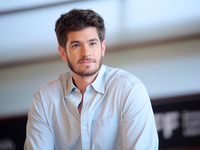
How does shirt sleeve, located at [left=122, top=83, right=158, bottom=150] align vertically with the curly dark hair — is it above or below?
below

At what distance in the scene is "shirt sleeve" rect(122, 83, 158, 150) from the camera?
1237 millimetres

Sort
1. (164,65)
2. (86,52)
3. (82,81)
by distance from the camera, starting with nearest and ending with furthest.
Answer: (86,52) < (82,81) < (164,65)

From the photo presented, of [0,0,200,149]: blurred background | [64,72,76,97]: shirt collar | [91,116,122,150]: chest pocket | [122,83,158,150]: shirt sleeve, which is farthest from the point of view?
[0,0,200,149]: blurred background

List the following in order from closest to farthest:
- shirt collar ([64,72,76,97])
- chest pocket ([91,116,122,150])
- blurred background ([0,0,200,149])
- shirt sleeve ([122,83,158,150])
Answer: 1. shirt sleeve ([122,83,158,150])
2. chest pocket ([91,116,122,150])
3. shirt collar ([64,72,76,97])
4. blurred background ([0,0,200,149])

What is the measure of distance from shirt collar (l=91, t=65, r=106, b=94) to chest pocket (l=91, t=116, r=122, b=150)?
17 cm

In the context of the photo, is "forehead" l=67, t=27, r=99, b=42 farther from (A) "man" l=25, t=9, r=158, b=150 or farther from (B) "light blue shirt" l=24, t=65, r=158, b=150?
(B) "light blue shirt" l=24, t=65, r=158, b=150

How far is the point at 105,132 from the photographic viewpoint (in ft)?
4.42

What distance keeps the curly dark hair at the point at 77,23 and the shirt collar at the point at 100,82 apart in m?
0.20

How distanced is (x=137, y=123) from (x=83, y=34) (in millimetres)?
586

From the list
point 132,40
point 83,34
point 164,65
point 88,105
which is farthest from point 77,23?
point 164,65

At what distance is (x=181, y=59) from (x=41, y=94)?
123cm

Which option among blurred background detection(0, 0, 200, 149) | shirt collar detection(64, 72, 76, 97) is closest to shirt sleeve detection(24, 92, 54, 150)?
shirt collar detection(64, 72, 76, 97)

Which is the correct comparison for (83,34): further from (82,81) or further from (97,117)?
(97,117)

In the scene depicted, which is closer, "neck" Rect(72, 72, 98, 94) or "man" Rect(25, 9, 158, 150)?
"man" Rect(25, 9, 158, 150)
